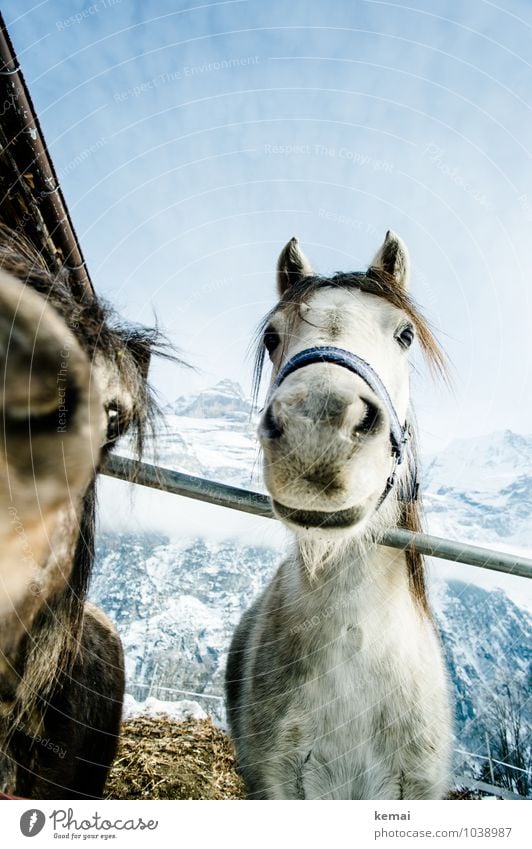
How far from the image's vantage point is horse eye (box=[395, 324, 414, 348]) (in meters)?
1.80

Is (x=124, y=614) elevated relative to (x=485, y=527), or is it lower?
lower

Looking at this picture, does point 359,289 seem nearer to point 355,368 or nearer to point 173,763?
point 355,368

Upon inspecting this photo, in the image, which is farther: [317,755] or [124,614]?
[124,614]

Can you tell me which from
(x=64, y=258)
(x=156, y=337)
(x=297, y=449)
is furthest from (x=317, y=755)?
(x=64, y=258)

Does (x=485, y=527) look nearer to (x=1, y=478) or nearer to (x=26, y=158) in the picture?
(x=1, y=478)

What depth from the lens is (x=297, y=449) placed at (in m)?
1.08

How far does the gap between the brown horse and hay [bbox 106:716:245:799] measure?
718mm

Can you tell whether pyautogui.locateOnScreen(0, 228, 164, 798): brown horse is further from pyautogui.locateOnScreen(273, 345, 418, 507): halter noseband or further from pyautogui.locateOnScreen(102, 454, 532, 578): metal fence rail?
pyautogui.locateOnScreen(273, 345, 418, 507): halter noseband

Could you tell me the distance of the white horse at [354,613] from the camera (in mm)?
1294

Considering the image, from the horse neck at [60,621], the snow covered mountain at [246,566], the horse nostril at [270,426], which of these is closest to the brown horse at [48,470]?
the horse neck at [60,621]

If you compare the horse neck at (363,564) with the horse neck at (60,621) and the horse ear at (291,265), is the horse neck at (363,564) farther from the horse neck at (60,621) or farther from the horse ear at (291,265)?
the horse ear at (291,265)
